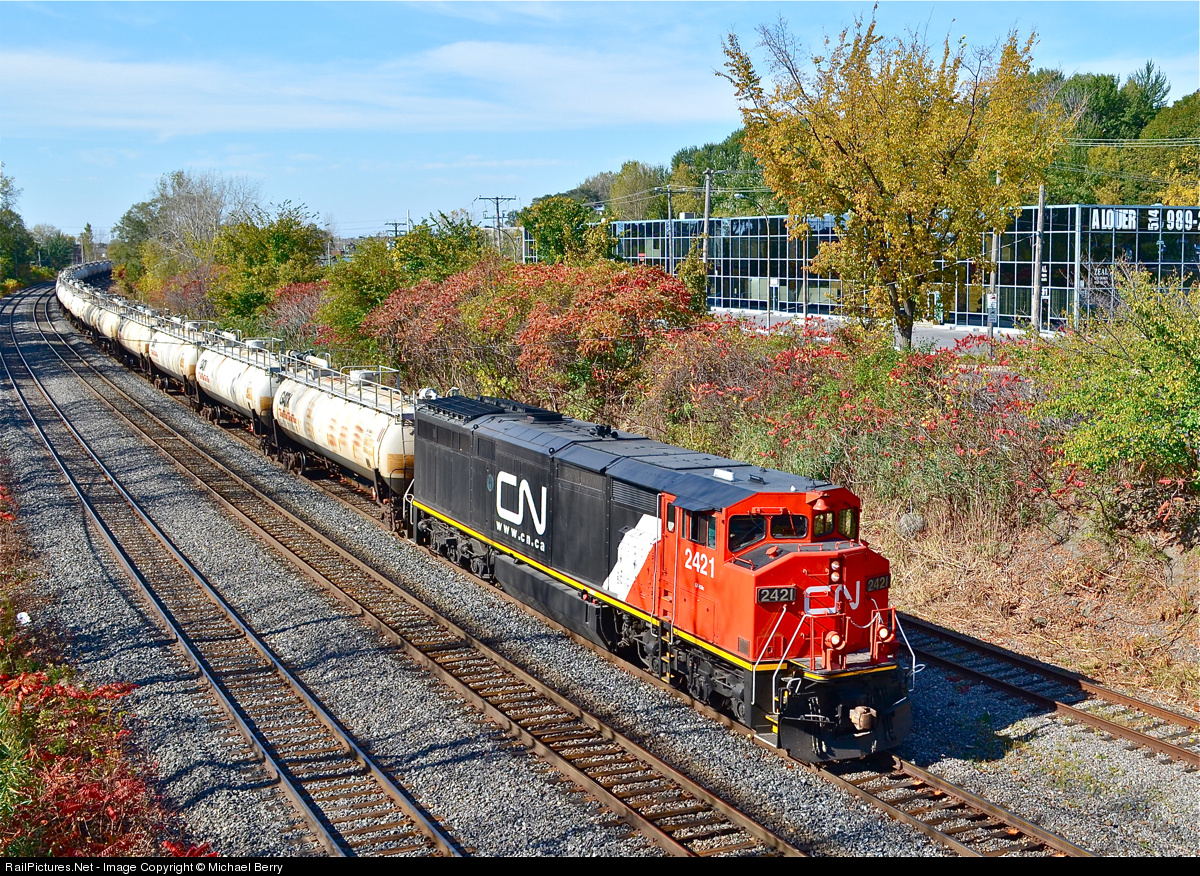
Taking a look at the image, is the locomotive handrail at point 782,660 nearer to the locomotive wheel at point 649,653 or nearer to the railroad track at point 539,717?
the railroad track at point 539,717

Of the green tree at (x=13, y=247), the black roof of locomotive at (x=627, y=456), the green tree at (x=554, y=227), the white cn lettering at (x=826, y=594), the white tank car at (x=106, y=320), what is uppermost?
the green tree at (x=13, y=247)

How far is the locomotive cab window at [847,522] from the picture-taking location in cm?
1216

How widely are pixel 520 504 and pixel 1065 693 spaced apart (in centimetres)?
852

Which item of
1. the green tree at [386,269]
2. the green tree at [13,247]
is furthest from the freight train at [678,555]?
the green tree at [13,247]

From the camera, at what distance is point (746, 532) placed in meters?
11.9

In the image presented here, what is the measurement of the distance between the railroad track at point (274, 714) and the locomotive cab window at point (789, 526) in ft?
16.1

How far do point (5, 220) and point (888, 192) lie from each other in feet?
364

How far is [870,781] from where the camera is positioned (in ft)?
37.5

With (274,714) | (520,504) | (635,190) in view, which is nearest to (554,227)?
(520,504)

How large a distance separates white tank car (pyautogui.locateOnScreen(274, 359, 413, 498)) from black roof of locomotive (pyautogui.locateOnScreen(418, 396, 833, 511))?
6.27 ft

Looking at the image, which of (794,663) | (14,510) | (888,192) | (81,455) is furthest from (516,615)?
(81,455)

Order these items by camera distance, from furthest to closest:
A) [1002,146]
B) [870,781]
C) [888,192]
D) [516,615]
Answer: [888,192] → [1002,146] → [516,615] → [870,781]
